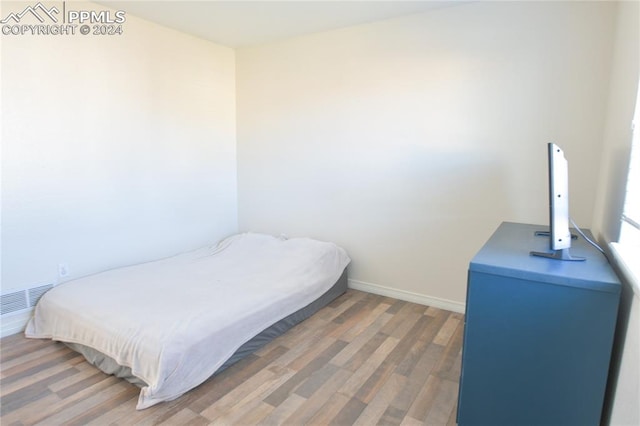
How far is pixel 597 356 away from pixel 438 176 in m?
1.94

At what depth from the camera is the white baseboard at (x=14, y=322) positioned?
2.63 meters

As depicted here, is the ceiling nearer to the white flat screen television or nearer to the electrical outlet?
the white flat screen television

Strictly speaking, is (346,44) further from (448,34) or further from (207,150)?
(207,150)

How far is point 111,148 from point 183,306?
5.54ft

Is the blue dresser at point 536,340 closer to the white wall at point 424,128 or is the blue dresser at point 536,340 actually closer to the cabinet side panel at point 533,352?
the cabinet side panel at point 533,352

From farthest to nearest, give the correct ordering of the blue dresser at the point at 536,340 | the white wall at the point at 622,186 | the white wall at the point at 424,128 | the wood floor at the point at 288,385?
1. the white wall at the point at 424,128
2. the wood floor at the point at 288,385
3. the blue dresser at the point at 536,340
4. the white wall at the point at 622,186

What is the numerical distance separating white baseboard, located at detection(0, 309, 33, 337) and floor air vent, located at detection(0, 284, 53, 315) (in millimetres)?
37

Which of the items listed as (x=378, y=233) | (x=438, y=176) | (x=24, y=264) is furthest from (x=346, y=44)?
(x=24, y=264)

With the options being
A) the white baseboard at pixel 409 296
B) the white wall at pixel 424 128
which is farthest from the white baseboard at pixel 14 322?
the white baseboard at pixel 409 296

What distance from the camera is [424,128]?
10.3ft

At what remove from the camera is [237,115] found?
4.30 m

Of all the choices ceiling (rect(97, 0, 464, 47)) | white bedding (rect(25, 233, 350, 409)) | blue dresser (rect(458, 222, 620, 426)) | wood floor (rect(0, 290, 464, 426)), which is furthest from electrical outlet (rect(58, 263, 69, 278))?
blue dresser (rect(458, 222, 620, 426))

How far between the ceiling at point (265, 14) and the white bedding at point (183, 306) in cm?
205

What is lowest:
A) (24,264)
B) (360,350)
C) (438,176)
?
(360,350)
